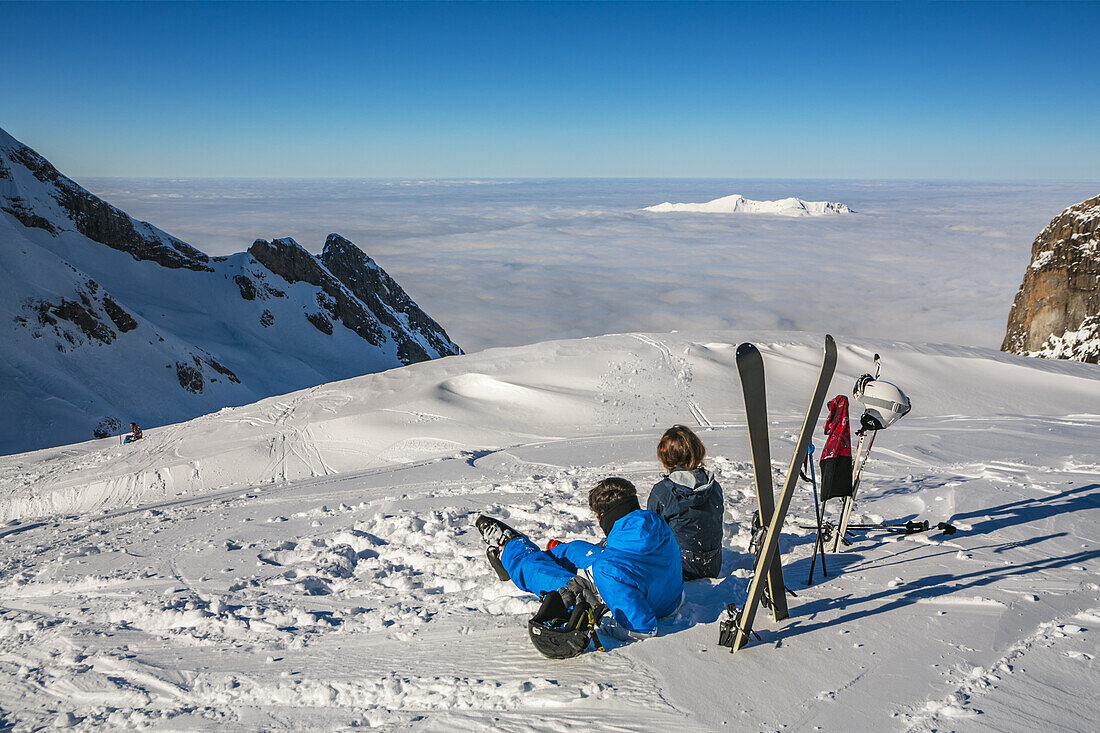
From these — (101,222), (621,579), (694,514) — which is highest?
(101,222)

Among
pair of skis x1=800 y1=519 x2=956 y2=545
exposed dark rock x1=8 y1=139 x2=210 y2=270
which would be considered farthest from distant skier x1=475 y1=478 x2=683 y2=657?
exposed dark rock x1=8 y1=139 x2=210 y2=270

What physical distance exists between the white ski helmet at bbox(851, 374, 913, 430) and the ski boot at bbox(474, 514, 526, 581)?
2.30 meters

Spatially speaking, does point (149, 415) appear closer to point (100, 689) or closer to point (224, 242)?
point (100, 689)

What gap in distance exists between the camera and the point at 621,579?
11.3 ft

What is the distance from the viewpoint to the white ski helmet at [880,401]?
4043 mm

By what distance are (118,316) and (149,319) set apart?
6.84 meters

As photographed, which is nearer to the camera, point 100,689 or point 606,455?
point 100,689

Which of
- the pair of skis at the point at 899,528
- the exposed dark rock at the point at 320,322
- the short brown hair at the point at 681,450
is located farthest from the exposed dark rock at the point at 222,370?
the short brown hair at the point at 681,450

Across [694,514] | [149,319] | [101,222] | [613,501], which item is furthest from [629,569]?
[101,222]

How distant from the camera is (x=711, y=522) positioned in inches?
160

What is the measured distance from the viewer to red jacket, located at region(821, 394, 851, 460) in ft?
13.8

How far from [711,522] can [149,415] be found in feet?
118

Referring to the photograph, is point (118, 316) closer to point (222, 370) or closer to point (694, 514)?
point (222, 370)

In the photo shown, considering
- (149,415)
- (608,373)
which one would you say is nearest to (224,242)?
(149,415)
